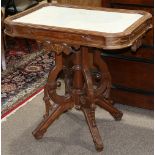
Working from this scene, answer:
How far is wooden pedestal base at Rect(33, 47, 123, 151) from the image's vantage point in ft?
7.89

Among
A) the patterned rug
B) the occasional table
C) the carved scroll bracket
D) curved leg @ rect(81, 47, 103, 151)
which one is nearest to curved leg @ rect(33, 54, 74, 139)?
the occasional table

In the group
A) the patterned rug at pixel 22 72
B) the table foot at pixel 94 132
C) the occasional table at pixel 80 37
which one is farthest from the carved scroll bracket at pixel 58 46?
the patterned rug at pixel 22 72

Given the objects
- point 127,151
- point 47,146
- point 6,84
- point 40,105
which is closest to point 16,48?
point 6,84

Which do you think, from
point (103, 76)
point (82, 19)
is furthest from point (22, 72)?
point (82, 19)

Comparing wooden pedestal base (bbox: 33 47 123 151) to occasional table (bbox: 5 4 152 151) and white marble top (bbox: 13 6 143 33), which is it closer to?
occasional table (bbox: 5 4 152 151)

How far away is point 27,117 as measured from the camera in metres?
2.88

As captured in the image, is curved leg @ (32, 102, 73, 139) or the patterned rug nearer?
curved leg @ (32, 102, 73, 139)

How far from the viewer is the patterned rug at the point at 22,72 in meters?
3.19

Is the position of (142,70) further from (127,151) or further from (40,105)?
(40,105)

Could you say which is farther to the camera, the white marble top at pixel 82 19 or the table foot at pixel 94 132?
the table foot at pixel 94 132

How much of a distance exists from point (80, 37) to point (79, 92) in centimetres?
61

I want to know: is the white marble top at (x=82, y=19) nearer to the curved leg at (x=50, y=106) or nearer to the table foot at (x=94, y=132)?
the curved leg at (x=50, y=106)

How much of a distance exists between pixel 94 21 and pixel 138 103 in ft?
3.21

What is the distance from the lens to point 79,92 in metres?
2.54
